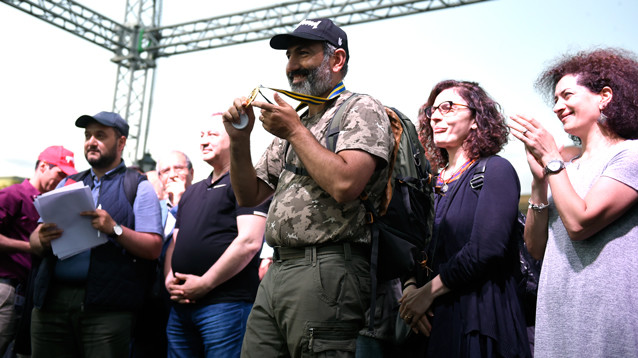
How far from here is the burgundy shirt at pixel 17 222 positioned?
4.20 m

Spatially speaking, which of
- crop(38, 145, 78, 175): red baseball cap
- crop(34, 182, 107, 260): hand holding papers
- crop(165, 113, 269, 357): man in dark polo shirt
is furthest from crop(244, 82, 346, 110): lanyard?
crop(38, 145, 78, 175): red baseball cap

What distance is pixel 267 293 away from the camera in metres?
2.27

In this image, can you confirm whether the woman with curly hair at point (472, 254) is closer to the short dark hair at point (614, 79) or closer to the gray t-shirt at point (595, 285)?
the gray t-shirt at point (595, 285)

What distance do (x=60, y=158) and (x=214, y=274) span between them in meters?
2.18

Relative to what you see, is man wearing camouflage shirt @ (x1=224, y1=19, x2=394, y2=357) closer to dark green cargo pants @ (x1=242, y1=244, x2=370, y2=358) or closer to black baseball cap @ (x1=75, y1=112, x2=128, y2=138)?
dark green cargo pants @ (x1=242, y1=244, x2=370, y2=358)

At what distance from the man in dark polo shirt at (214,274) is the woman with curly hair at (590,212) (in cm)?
175

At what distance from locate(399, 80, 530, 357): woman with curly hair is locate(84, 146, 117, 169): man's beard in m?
2.30

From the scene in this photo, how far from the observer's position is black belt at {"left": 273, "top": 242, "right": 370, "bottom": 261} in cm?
214

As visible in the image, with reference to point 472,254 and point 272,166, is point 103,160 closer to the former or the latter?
point 272,166

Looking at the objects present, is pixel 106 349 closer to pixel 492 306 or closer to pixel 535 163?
pixel 492 306

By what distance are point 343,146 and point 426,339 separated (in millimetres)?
1040

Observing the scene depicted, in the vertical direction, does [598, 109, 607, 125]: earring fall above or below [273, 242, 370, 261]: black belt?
above

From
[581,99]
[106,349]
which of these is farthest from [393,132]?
[106,349]

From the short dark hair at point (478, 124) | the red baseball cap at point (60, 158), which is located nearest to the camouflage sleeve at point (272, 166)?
the short dark hair at point (478, 124)
